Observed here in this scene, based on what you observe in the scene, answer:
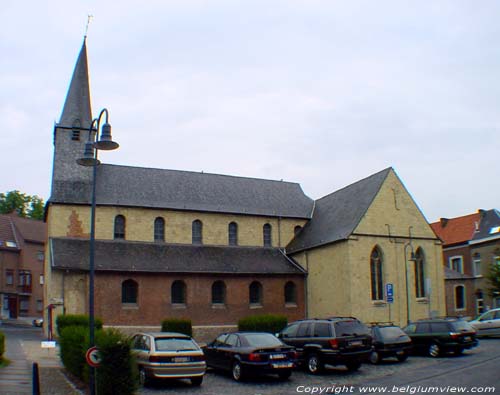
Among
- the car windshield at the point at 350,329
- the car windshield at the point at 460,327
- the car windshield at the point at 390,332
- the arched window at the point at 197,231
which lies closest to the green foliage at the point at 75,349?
the car windshield at the point at 350,329

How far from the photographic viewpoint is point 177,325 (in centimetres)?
3012

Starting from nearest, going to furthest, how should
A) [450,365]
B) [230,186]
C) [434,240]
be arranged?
[450,365], [434,240], [230,186]

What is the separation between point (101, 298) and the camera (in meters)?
31.0

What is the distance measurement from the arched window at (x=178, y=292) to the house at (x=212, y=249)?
3.4 inches

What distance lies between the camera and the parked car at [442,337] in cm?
2119

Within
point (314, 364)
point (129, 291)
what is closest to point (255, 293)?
point (129, 291)

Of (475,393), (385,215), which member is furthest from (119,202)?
(475,393)

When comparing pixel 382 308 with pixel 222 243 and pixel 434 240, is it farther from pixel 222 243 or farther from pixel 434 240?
pixel 222 243

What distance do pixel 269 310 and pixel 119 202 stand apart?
38.7 feet

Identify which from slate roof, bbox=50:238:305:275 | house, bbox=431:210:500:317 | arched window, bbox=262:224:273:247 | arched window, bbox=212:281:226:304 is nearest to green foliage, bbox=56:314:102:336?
slate roof, bbox=50:238:305:275

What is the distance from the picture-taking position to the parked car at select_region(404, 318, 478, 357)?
834 inches

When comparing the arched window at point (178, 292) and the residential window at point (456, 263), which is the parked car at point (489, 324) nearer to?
the arched window at point (178, 292)

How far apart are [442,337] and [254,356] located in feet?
29.1

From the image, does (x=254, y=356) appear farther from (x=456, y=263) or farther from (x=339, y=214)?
(x=456, y=263)
